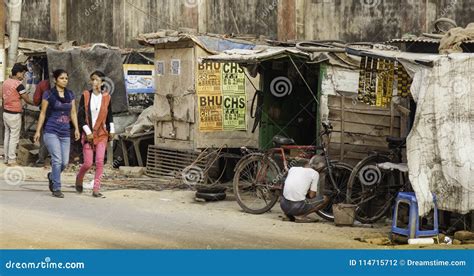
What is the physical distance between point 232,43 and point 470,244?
6797mm

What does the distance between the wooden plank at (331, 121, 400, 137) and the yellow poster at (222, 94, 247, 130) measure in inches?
108

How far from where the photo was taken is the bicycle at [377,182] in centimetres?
1237

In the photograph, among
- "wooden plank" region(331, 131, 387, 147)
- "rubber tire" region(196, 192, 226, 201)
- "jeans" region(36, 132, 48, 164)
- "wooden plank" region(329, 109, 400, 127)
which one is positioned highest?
"wooden plank" region(329, 109, 400, 127)

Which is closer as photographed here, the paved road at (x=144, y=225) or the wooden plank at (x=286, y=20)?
the paved road at (x=144, y=225)

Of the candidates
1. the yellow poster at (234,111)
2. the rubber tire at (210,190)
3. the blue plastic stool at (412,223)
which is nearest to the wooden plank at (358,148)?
the rubber tire at (210,190)

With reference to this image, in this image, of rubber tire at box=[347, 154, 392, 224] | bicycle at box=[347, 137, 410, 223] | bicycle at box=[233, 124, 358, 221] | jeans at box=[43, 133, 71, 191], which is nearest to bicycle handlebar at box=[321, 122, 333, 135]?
bicycle at box=[233, 124, 358, 221]

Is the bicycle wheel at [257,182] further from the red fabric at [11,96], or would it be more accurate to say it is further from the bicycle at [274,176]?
the red fabric at [11,96]

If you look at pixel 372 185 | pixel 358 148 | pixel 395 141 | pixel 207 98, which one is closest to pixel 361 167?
pixel 372 185

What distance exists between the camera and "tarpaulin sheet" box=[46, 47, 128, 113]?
1886 centimetres

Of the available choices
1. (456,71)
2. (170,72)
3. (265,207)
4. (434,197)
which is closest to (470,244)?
(434,197)

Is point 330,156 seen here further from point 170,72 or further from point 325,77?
point 170,72

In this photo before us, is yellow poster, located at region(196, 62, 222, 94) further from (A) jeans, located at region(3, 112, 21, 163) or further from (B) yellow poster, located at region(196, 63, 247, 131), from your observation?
(A) jeans, located at region(3, 112, 21, 163)

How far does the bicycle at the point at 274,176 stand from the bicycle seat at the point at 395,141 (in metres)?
0.65

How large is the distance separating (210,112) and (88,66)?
394 centimetres
